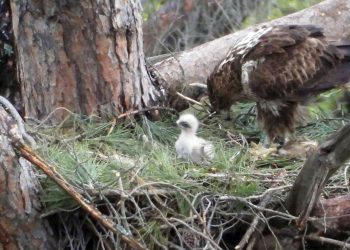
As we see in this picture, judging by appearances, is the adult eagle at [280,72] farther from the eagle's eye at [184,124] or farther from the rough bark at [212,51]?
the eagle's eye at [184,124]

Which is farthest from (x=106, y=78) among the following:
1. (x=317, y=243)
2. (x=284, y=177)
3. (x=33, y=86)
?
(x=317, y=243)

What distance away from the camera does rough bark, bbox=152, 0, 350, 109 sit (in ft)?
25.0

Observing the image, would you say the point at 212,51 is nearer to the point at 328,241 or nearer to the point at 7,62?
the point at 7,62

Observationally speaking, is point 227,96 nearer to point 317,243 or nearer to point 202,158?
point 202,158

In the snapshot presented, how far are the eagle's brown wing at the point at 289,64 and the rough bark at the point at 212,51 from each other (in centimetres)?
55

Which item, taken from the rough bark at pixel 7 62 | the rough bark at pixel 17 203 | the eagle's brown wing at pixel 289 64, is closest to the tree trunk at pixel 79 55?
the rough bark at pixel 7 62

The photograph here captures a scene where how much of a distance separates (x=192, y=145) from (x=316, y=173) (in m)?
1.54

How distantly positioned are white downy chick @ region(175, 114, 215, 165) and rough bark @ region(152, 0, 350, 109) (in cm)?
103

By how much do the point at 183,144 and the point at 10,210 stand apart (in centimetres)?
160

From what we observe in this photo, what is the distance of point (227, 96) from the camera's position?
283 inches

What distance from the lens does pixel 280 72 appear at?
6957 millimetres

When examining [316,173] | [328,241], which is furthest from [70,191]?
[328,241]

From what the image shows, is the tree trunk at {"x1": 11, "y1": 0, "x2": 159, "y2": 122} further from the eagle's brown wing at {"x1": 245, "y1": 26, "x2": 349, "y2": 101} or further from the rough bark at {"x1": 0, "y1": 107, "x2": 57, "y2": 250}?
the rough bark at {"x1": 0, "y1": 107, "x2": 57, "y2": 250}

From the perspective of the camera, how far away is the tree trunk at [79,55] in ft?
22.2
